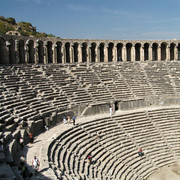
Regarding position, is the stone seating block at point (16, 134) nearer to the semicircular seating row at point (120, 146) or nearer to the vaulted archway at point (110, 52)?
the semicircular seating row at point (120, 146)

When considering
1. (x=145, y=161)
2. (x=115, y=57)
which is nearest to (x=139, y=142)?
(x=145, y=161)

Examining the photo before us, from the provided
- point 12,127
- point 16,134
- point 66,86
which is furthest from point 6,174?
point 66,86

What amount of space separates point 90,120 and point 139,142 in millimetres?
4221

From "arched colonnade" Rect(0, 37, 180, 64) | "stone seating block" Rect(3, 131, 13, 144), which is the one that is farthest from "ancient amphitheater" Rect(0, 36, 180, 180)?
"arched colonnade" Rect(0, 37, 180, 64)

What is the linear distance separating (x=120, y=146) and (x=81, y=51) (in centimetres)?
1496

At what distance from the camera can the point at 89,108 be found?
67.2 feet

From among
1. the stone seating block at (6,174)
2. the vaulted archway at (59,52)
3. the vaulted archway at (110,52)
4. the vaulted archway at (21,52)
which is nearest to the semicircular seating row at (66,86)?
the vaulted archway at (21,52)

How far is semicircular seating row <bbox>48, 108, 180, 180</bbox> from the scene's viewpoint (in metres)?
13.5

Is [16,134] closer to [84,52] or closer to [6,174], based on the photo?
[6,174]

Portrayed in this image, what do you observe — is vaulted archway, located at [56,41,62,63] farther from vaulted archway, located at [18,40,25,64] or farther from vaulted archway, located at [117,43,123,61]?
vaulted archway, located at [117,43,123,61]

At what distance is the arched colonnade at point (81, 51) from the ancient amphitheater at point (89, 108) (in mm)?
107

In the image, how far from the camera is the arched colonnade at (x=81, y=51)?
23.8 meters

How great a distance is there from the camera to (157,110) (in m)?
21.8

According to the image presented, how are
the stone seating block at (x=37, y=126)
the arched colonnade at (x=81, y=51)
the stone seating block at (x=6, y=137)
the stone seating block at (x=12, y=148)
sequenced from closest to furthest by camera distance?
the stone seating block at (x=12, y=148) < the stone seating block at (x=6, y=137) < the stone seating block at (x=37, y=126) < the arched colonnade at (x=81, y=51)
